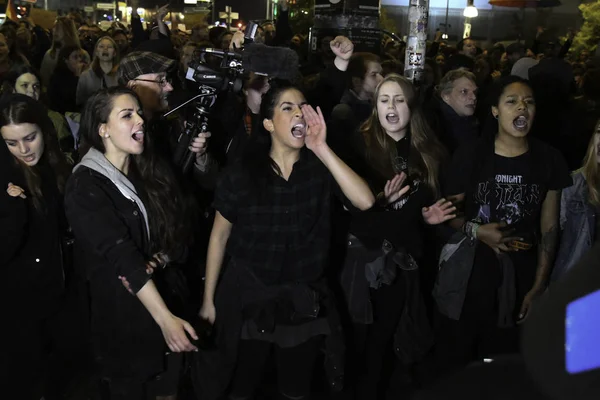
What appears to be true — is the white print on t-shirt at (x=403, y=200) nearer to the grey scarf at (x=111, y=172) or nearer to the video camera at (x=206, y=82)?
the video camera at (x=206, y=82)

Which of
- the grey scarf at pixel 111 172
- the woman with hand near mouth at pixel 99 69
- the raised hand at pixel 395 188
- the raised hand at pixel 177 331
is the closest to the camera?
the raised hand at pixel 177 331

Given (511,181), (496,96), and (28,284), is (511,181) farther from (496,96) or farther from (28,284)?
(28,284)

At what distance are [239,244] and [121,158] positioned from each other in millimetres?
775

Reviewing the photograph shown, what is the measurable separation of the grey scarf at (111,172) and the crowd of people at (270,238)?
0.04ft

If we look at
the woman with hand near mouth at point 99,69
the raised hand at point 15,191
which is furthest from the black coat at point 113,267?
the woman with hand near mouth at point 99,69

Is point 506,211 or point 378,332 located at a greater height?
point 506,211

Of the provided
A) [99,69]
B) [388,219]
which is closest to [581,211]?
[388,219]

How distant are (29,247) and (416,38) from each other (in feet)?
13.8

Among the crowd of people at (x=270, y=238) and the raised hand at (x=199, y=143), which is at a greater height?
the raised hand at (x=199, y=143)

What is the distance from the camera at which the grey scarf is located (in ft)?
10.8

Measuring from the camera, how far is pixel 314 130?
3.35 meters

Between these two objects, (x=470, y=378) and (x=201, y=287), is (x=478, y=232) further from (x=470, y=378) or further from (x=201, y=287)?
(x=470, y=378)

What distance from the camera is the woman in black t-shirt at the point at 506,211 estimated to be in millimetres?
4203

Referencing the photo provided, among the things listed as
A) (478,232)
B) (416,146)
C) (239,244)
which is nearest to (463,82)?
(416,146)
